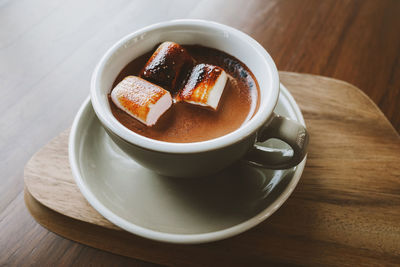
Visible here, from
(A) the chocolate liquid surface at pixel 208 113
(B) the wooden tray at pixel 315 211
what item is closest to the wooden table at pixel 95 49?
(B) the wooden tray at pixel 315 211

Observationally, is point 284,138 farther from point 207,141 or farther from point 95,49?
point 95,49

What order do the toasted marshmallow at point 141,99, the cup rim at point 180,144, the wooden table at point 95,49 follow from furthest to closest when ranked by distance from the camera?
the wooden table at point 95,49, the toasted marshmallow at point 141,99, the cup rim at point 180,144

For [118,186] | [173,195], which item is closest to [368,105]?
[173,195]

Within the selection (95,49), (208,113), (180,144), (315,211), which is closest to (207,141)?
(180,144)

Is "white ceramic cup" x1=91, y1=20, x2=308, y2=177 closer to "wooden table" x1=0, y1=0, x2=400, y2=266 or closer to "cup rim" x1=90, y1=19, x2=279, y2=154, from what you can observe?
"cup rim" x1=90, y1=19, x2=279, y2=154

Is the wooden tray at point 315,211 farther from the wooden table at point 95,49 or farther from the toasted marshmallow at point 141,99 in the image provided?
the toasted marshmallow at point 141,99

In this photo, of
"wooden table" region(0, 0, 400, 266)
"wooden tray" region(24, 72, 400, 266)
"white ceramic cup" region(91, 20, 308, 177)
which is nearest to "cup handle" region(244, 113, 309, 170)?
"white ceramic cup" region(91, 20, 308, 177)
